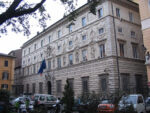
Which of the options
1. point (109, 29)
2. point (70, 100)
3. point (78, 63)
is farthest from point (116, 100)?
point (78, 63)

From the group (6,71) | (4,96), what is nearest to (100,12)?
(4,96)

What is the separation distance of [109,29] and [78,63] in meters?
7.41

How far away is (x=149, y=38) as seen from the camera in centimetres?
2069

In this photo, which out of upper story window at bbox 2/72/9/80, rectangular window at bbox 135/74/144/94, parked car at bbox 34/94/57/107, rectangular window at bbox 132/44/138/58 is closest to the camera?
parked car at bbox 34/94/57/107

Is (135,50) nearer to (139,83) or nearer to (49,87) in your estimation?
(139,83)

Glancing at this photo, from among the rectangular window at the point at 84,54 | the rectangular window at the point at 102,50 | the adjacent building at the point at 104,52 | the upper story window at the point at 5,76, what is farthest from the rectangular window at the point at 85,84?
the upper story window at the point at 5,76

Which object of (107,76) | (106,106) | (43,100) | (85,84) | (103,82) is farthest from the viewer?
(85,84)

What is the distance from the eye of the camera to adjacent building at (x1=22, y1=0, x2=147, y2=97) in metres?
23.6

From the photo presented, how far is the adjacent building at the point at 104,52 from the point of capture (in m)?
23.6

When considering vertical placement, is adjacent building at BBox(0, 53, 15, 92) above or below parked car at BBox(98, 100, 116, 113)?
above

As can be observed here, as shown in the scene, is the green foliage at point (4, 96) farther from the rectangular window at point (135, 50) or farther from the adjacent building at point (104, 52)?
the rectangular window at point (135, 50)

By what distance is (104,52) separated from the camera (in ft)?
80.1

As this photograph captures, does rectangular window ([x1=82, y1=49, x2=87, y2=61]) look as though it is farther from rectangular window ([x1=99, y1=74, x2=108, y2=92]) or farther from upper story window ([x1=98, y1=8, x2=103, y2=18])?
upper story window ([x1=98, y1=8, x2=103, y2=18])

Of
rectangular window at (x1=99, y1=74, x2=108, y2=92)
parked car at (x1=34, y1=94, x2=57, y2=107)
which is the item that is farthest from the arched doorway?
rectangular window at (x1=99, y1=74, x2=108, y2=92)
